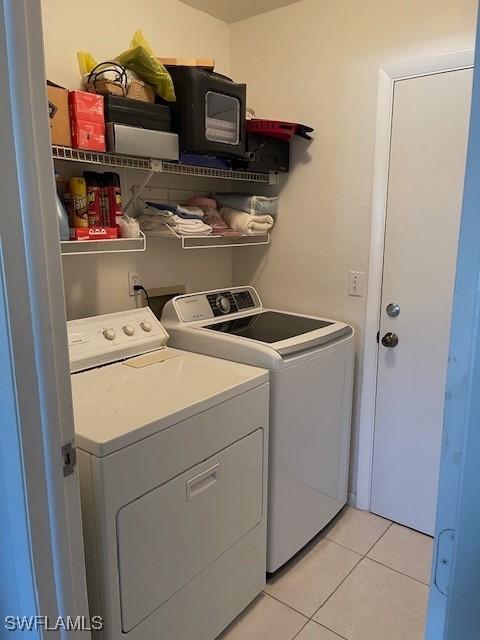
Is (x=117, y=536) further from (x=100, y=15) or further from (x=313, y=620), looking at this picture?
(x=100, y=15)

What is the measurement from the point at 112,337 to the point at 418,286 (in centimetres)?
137

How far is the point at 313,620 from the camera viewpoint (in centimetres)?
181

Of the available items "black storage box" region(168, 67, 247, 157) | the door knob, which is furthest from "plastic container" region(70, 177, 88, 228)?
the door knob

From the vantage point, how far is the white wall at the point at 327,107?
79.8 inches

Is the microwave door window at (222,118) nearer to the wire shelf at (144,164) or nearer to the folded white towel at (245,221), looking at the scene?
the wire shelf at (144,164)

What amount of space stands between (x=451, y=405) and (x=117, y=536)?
1076 millimetres

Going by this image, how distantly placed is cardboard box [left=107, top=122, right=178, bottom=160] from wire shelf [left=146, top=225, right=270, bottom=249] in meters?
0.32

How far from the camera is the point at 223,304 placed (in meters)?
2.39

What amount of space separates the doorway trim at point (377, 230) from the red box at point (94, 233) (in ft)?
3.89

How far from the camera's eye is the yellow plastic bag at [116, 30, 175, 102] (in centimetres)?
173

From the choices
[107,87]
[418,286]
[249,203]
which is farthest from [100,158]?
[418,286]

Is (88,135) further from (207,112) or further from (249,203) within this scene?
(249,203)

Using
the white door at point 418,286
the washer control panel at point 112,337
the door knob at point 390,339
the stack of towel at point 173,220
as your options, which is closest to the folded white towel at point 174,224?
the stack of towel at point 173,220

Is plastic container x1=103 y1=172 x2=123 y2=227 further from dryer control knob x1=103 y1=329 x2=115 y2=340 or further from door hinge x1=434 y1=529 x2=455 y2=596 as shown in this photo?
door hinge x1=434 y1=529 x2=455 y2=596
